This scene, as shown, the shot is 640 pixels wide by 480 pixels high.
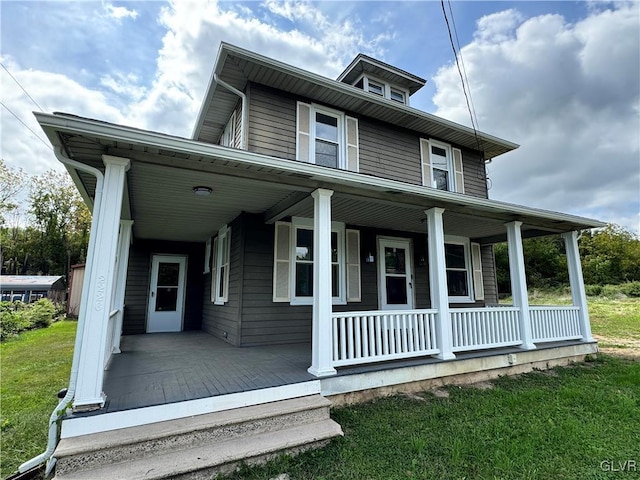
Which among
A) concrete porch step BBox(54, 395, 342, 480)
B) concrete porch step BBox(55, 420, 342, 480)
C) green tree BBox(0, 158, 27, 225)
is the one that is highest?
green tree BBox(0, 158, 27, 225)

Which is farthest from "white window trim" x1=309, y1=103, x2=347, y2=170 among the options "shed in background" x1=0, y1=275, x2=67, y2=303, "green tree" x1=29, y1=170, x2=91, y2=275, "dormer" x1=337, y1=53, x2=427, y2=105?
"green tree" x1=29, y1=170, x2=91, y2=275

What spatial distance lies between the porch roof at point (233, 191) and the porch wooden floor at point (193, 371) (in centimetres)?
211

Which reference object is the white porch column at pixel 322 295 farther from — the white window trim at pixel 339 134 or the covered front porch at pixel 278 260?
the white window trim at pixel 339 134

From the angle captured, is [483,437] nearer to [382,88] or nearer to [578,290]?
[578,290]

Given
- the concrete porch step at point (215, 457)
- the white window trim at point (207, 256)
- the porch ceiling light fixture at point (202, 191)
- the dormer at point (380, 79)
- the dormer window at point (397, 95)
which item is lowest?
the concrete porch step at point (215, 457)

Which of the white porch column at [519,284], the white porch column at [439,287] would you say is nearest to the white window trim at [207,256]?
the white porch column at [439,287]

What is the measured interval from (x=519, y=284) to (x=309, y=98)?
5.10 metres

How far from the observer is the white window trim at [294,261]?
5.80m

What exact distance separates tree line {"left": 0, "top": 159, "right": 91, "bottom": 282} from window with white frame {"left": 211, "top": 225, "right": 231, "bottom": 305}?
2203cm

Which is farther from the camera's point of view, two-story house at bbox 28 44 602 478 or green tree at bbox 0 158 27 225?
green tree at bbox 0 158 27 225

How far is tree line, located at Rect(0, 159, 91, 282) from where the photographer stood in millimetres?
23125

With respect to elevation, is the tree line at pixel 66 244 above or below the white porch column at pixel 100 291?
above

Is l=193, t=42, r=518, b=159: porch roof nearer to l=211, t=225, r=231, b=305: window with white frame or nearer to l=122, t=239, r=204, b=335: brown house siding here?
l=211, t=225, r=231, b=305: window with white frame

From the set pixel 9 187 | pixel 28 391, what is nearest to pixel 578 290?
pixel 28 391
